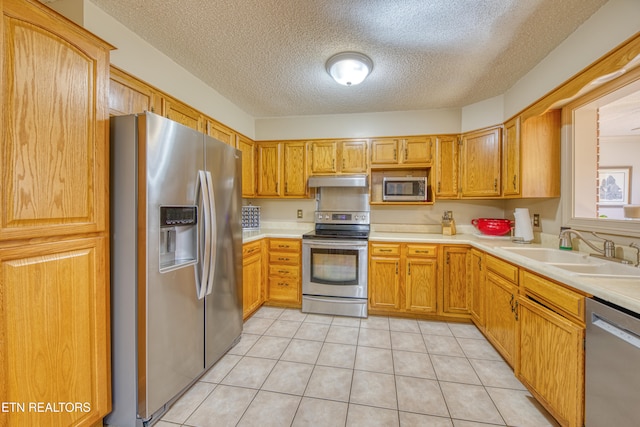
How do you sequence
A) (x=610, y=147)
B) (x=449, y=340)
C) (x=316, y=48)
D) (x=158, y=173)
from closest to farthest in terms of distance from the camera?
(x=158, y=173)
(x=610, y=147)
(x=316, y=48)
(x=449, y=340)

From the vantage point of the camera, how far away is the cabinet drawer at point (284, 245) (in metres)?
3.14

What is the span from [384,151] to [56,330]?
10.6 feet

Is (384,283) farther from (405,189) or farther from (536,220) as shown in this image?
(536,220)

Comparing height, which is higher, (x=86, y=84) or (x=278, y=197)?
(x=86, y=84)

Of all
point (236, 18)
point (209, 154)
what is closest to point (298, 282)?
point (209, 154)

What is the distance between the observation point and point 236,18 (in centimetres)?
170

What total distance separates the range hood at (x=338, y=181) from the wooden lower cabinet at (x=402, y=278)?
2.60ft

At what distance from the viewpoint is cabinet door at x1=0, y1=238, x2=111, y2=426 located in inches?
39.9

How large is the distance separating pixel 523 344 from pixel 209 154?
8.28ft

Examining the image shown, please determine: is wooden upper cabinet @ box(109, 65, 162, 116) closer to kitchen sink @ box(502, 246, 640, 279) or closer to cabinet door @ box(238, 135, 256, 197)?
cabinet door @ box(238, 135, 256, 197)

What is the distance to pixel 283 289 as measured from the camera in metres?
3.18

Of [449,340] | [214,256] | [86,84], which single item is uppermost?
[86,84]

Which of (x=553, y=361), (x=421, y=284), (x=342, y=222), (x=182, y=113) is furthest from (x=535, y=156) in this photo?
(x=182, y=113)

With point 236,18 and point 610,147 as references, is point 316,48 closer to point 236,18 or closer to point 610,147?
point 236,18
